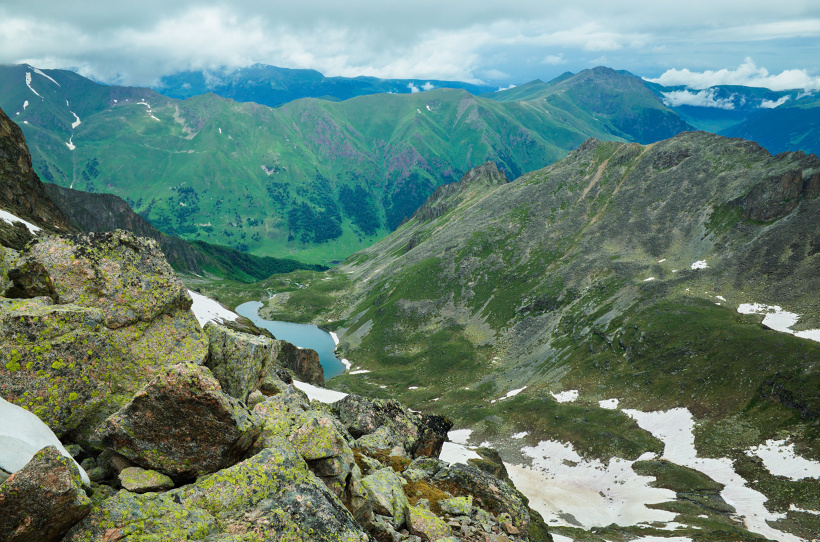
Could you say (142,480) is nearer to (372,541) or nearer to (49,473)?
(49,473)

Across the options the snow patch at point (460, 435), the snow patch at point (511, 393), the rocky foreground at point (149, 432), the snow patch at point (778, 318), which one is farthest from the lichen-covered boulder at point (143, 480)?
the snow patch at point (778, 318)

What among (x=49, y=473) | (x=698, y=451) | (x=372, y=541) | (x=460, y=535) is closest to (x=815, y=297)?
(x=698, y=451)

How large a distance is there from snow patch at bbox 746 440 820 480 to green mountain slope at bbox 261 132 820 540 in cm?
204

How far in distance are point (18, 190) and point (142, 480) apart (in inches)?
3647

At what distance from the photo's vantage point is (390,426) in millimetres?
33875

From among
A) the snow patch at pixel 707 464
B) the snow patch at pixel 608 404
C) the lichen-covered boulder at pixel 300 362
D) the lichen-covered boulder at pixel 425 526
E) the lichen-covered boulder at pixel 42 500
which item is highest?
the lichen-covered boulder at pixel 42 500

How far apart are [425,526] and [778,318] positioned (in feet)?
410

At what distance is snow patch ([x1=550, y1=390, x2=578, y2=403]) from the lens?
110669 mm

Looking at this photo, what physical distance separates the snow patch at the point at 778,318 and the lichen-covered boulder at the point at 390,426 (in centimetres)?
10089

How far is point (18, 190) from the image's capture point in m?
79.1

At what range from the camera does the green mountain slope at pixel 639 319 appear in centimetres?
8875

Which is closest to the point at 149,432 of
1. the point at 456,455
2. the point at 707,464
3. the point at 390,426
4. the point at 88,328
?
the point at 88,328

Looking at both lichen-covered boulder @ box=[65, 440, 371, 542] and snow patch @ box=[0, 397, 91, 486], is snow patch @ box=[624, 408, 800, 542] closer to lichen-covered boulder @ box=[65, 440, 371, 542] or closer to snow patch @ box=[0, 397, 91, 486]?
lichen-covered boulder @ box=[65, 440, 371, 542]

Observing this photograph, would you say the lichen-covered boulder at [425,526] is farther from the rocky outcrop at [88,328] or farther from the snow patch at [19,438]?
the snow patch at [19,438]
